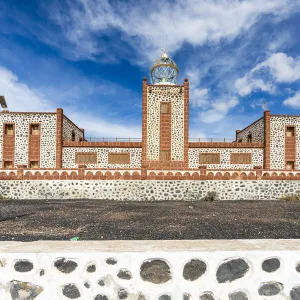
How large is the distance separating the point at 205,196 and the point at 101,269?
37.9 ft

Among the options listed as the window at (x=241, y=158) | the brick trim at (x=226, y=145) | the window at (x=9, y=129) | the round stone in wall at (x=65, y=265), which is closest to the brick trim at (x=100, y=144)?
the window at (x=9, y=129)

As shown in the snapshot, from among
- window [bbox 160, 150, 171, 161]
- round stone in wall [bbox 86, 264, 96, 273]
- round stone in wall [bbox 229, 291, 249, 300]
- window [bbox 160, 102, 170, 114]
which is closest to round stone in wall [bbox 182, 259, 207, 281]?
round stone in wall [bbox 229, 291, 249, 300]

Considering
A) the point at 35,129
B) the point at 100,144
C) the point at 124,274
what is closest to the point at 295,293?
the point at 124,274

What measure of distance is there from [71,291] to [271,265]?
1.64m

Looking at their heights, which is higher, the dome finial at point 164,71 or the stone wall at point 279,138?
the dome finial at point 164,71

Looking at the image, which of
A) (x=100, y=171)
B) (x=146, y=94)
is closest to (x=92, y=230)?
(x=100, y=171)

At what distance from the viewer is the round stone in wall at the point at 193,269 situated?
6.03 feet

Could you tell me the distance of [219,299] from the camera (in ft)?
6.03

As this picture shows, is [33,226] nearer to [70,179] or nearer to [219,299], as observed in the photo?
[219,299]

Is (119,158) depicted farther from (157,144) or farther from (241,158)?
(241,158)

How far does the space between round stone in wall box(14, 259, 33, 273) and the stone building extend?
52.8 feet

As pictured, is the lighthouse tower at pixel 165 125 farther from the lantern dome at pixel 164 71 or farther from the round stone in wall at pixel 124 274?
the round stone in wall at pixel 124 274

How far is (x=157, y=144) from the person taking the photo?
1820 centimetres

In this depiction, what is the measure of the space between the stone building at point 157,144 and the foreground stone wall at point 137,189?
524 centimetres
